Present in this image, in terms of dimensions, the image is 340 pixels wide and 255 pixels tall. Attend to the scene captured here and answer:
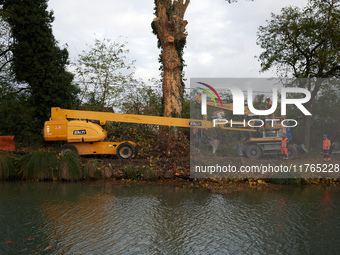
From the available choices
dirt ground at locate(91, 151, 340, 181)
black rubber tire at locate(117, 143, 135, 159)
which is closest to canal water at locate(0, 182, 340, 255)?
dirt ground at locate(91, 151, 340, 181)

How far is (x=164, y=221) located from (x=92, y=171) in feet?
15.8

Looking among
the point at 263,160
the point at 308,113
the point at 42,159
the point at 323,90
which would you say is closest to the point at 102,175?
the point at 42,159

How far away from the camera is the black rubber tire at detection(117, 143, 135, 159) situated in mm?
11531

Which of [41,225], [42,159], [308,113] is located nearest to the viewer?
[41,225]

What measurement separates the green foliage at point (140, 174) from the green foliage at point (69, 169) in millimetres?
1561

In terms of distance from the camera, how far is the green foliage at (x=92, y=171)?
10008mm

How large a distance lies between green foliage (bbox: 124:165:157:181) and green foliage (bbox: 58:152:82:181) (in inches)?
61.4

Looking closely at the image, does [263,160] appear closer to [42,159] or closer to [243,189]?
[243,189]

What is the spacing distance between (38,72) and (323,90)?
13.0 metres

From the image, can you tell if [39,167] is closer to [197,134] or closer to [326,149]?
[197,134]

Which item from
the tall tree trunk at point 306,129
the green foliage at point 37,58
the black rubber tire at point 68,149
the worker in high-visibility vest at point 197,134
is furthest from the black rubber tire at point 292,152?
the green foliage at point 37,58

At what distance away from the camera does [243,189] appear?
9.18 metres

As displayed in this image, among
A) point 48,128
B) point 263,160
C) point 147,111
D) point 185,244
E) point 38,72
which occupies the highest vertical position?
point 38,72

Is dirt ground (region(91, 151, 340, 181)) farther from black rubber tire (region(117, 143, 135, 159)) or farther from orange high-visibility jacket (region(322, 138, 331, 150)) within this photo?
orange high-visibility jacket (region(322, 138, 331, 150))
